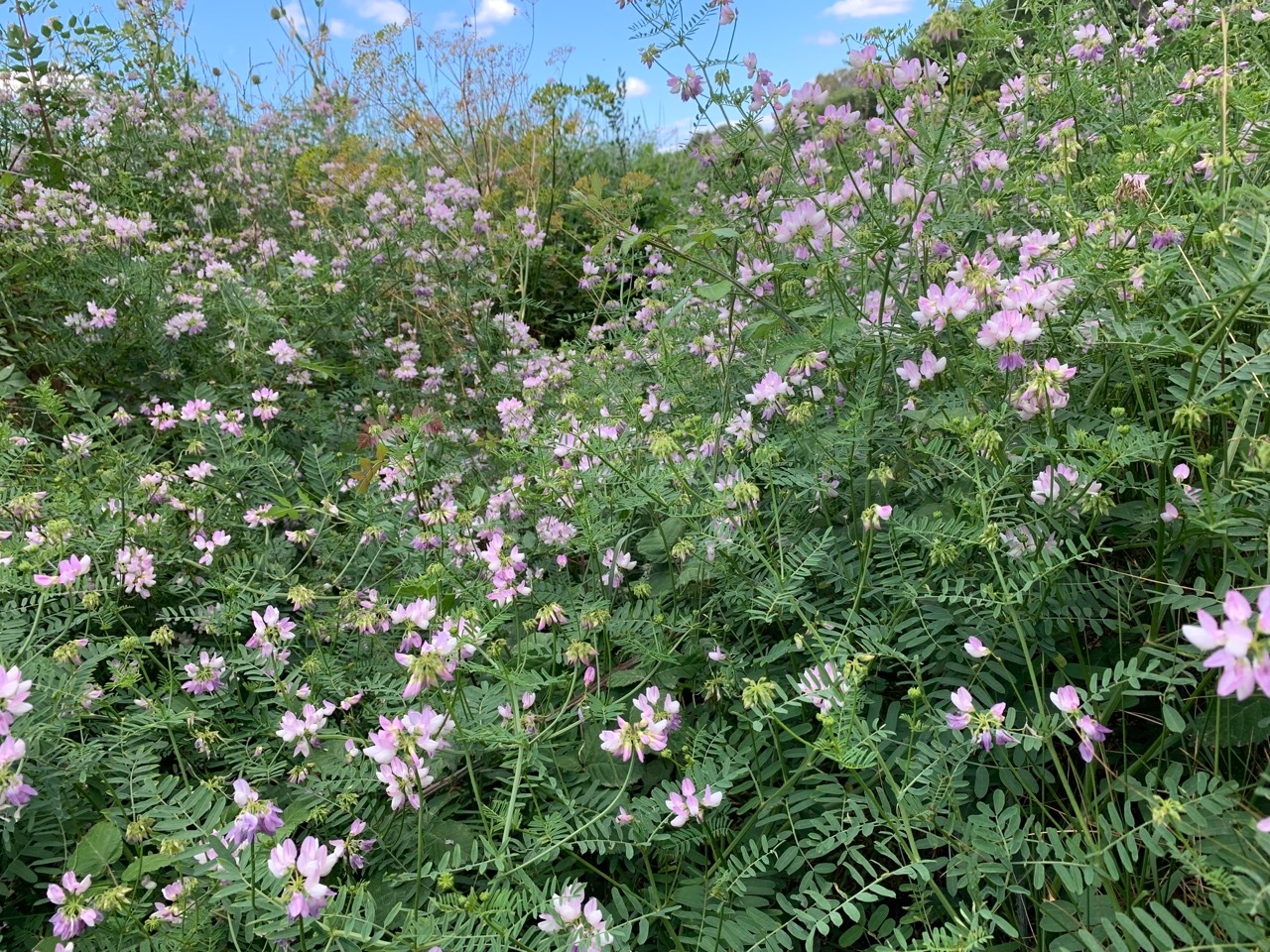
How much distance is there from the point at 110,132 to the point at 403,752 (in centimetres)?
544

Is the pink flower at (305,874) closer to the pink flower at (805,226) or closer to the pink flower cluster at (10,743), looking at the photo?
the pink flower cluster at (10,743)

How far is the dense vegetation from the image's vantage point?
1.29 metres

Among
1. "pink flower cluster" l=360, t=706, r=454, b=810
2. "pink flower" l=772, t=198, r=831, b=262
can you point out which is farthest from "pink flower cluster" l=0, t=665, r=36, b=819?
"pink flower" l=772, t=198, r=831, b=262

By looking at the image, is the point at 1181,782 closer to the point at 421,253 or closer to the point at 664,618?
the point at 664,618

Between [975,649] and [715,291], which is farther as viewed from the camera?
[715,291]

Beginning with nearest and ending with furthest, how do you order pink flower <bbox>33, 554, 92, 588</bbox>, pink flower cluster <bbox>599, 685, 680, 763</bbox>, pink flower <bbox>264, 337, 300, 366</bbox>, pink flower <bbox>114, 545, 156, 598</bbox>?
1. pink flower cluster <bbox>599, 685, 680, 763</bbox>
2. pink flower <bbox>33, 554, 92, 588</bbox>
3. pink flower <bbox>114, 545, 156, 598</bbox>
4. pink flower <bbox>264, 337, 300, 366</bbox>

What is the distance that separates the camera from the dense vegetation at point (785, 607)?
1.29 metres

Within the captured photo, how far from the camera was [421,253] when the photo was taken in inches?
159

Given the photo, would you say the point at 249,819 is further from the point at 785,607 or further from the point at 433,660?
the point at 785,607

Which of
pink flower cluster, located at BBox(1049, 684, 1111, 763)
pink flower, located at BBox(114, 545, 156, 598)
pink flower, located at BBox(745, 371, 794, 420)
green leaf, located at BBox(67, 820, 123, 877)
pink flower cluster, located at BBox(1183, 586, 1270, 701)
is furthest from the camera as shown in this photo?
pink flower, located at BBox(114, 545, 156, 598)

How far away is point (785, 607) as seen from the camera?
163 cm

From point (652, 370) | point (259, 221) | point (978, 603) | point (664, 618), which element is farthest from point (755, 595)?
point (259, 221)

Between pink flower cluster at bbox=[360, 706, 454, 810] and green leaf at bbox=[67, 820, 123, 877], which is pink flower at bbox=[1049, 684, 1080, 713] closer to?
pink flower cluster at bbox=[360, 706, 454, 810]

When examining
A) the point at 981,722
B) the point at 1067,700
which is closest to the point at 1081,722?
the point at 1067,700
